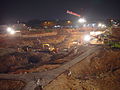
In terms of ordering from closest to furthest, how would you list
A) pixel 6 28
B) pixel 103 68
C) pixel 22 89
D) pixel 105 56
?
1. pixel 22 89
2. pixel 103 68
3. pixel 105 56
4. pixel 6 28

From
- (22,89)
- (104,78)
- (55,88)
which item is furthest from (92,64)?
(22,89)

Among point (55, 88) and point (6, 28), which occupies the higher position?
point (6, 28)

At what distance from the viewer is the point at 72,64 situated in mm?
15984

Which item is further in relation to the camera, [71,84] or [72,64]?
[72,64]

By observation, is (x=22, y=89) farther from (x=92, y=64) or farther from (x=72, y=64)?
(x=92, y=64)

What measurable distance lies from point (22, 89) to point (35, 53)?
14.2m

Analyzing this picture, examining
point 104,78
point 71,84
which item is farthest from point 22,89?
point 104,78

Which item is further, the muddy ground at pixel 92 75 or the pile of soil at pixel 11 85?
the muddy ground at pixel 92 75

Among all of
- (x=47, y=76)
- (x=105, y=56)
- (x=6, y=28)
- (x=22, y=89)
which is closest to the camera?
(x=22, y=89)

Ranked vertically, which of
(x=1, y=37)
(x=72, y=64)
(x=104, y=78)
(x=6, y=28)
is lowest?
(x=104, y=78)

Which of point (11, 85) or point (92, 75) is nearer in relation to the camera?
point (11, 85)

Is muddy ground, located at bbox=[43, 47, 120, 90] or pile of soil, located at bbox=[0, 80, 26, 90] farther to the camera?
muddy ground, located at bbox=[43, 47, 120, 90]

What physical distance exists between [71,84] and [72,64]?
460cm

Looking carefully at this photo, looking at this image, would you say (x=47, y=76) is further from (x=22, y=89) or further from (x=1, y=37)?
(x=1, y=37)
